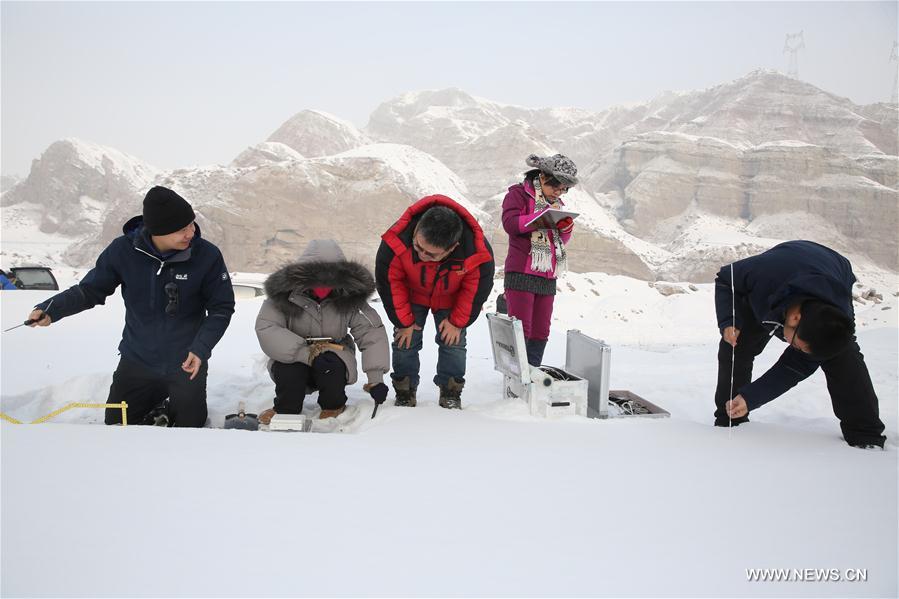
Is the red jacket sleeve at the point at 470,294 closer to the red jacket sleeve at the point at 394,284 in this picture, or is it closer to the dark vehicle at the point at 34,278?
the red jacket sleeve at the point at 394,284

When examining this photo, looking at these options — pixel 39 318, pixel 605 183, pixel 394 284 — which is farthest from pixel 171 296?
pixel 605 183

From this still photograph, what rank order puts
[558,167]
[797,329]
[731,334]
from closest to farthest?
[797,329]
[731,334]
[558,167]

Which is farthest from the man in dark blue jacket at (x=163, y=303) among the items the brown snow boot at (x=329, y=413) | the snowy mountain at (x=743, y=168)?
the snowy mountain at (x=743, y=168)

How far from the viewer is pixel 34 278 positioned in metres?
8.66

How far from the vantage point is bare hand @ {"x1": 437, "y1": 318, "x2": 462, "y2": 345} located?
2.57 metres

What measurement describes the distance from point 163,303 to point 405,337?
1122 millimetres

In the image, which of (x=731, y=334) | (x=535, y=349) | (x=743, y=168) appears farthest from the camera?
(x=743, y=168)

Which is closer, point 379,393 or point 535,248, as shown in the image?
point 379,393

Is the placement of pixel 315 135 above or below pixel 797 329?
above

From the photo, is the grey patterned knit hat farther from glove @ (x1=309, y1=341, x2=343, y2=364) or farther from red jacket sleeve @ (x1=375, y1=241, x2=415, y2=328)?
glove @ (x1=309, y1=341, x2=343, y2=364)

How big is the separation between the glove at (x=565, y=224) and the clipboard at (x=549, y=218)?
0.02 meters

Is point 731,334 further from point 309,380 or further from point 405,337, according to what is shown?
point 309,380

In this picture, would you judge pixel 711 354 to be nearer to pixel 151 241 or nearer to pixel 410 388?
pixel 410 388

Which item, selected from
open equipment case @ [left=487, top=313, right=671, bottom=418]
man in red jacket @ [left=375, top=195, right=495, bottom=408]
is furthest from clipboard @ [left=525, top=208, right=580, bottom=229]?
open equipment case @ [left=487, top=313, right=671, bottom=418]
